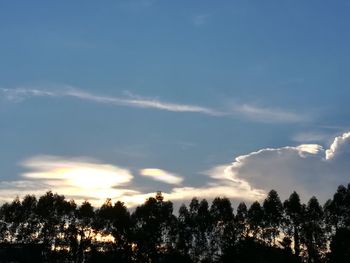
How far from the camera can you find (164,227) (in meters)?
125

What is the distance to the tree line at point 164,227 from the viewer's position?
113 m

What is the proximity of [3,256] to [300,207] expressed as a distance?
75.5 meters

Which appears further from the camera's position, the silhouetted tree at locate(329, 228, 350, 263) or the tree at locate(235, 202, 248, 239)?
the tree at locate(235, 202, 248, 239)

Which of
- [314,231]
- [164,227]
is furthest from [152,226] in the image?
[314,231]

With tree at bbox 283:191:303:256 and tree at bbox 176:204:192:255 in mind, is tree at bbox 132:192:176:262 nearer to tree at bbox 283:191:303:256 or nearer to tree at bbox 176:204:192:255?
tree at bbox 176:204:192:255

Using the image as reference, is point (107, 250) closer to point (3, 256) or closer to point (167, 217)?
point (167, 217)

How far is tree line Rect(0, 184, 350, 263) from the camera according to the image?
371ft

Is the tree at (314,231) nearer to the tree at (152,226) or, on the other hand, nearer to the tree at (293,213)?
the tree at (293,213)

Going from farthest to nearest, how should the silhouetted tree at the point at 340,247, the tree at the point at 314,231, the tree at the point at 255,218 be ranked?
the tree at the point at 255,218
the tree at the point at 314,231
the silhouetted tree at the point at 340,247

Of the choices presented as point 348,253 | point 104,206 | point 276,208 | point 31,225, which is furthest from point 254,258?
point 31,225

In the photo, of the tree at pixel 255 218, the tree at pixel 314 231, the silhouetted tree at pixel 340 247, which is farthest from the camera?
the tree at pixel 255 218

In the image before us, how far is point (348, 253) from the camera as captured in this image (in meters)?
96.0

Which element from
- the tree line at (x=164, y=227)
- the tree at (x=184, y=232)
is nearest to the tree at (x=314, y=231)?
the tree line at (x=164, y=227)

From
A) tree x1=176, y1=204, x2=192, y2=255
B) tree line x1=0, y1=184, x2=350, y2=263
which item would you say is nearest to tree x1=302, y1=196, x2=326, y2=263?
tree line x1=0, y1=184, x2=350, y2=263
